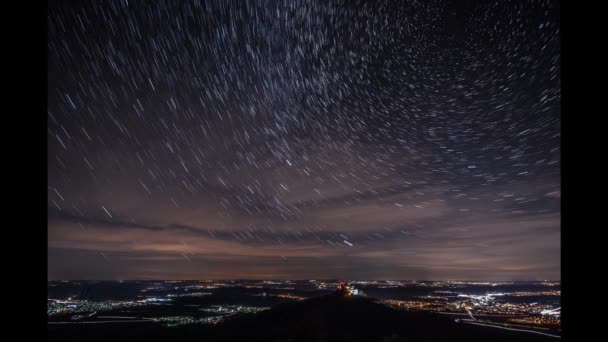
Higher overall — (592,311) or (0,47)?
(0,47)

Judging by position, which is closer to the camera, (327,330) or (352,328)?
(327,330)

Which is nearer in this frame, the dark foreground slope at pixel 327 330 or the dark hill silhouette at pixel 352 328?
the dark hill silhouette at pixel 352 328

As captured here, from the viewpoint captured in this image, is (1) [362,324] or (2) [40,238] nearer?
(2) [40,238]

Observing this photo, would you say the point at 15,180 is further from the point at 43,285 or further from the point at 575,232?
the point at 575,232

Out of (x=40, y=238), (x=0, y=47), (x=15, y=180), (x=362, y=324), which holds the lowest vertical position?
(x=362, y=324)

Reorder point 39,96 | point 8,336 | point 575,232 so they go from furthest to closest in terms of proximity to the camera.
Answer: point 39,96
point 575,232
point 8,336

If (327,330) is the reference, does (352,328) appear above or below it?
below

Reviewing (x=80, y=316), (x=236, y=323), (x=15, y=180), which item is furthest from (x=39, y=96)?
(x=80, y=316)

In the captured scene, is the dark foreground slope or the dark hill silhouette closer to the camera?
the dark hill silhouette
